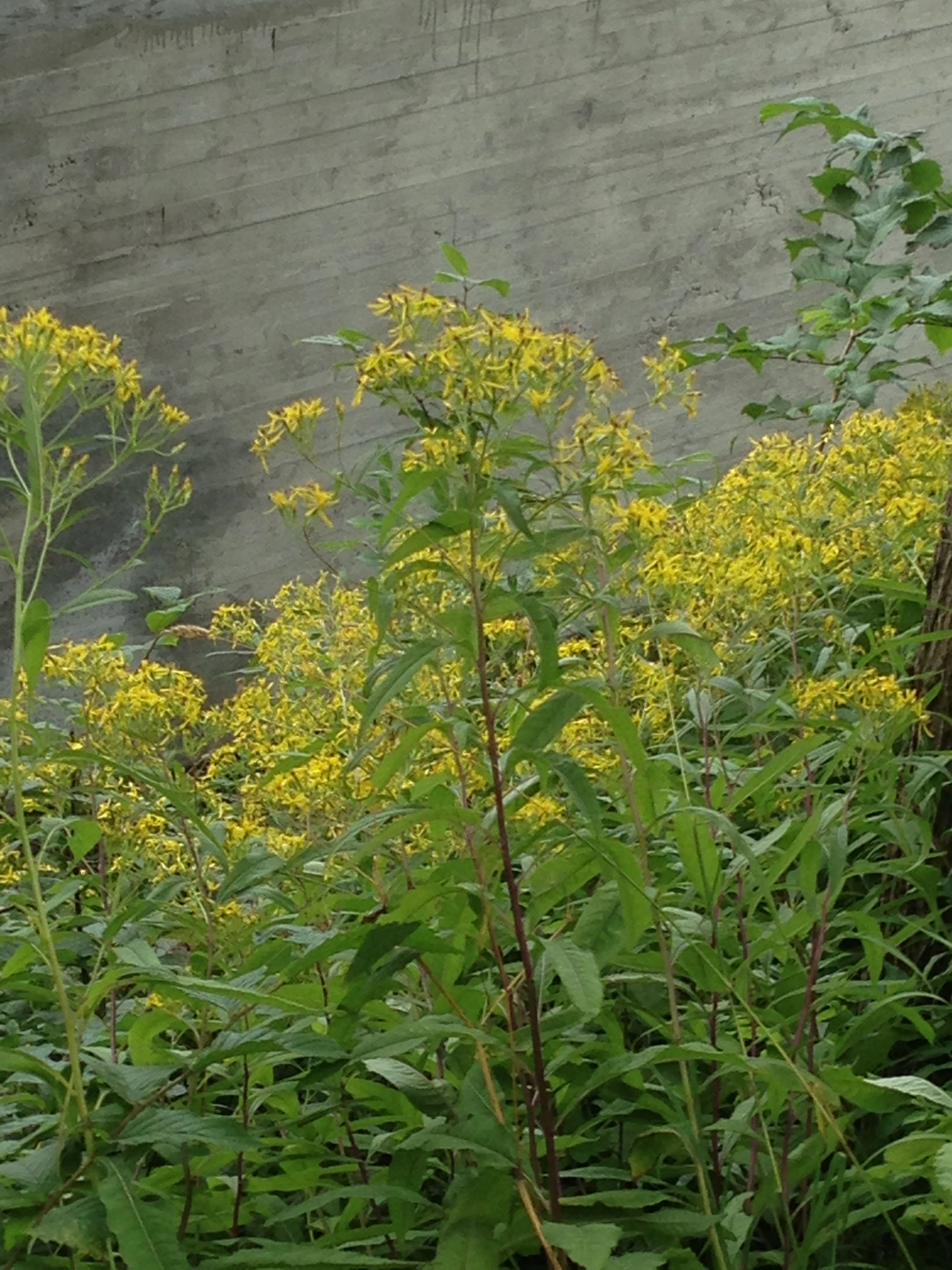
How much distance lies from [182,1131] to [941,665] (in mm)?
823

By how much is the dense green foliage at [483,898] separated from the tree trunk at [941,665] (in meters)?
0.03

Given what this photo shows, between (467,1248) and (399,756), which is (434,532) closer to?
→ (399,756)

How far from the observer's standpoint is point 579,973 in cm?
82

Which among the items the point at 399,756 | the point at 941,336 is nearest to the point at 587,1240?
the point at 399,756

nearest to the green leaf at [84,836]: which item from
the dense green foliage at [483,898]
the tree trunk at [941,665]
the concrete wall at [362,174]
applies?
the dense green foliage at [483,898]

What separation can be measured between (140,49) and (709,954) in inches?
111

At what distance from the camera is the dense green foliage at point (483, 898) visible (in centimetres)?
84

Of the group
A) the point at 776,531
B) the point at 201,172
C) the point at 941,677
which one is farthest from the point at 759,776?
the point at 201,172

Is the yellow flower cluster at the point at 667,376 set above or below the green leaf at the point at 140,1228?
above

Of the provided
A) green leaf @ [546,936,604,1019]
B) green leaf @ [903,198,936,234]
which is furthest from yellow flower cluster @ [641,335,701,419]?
green leaf @ [903,198,936,234]

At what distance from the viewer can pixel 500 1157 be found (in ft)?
2.83

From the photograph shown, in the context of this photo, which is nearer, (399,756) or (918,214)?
(399,756)

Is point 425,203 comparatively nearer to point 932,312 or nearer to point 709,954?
point 932,312

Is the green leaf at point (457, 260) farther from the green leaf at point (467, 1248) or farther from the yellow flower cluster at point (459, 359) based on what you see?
the green leaf at point (467, 1248)
